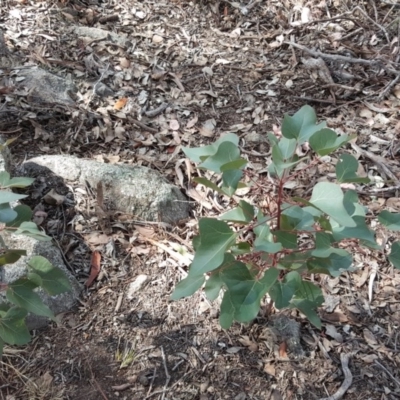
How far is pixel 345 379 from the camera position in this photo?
2037 mm

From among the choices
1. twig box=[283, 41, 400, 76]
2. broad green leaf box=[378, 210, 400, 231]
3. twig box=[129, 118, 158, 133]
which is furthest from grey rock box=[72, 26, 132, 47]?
broad green leaf box=[378, 210, 400, 231]

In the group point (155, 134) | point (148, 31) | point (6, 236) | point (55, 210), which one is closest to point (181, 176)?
point (155, 134)

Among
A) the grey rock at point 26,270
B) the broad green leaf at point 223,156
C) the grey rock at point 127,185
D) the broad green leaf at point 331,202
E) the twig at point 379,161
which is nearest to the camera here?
the broad green leaf at point 331,202

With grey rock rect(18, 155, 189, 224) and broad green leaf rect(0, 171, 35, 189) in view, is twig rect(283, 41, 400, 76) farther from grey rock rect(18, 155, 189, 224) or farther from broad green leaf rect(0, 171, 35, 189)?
broad green leaf rect(0, 171, 35, 189)

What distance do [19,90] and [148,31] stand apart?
45.8 inches

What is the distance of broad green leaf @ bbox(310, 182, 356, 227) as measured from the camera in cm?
131

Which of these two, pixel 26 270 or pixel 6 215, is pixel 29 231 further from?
→ pixel 26 270

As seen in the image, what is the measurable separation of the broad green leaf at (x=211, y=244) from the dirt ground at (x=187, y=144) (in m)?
0.78

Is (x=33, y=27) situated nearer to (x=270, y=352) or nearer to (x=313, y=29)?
(x=313, y=29)

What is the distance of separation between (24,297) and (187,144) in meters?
1.63

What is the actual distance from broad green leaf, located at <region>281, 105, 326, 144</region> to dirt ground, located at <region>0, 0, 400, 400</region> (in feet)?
3.06

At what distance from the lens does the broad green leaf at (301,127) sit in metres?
1.53

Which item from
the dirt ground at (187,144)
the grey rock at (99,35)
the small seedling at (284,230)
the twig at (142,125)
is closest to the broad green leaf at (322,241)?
the small seedling at (284,230)

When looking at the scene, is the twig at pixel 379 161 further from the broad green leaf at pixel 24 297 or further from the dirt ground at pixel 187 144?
the broad green leaf at pixel 24 297
